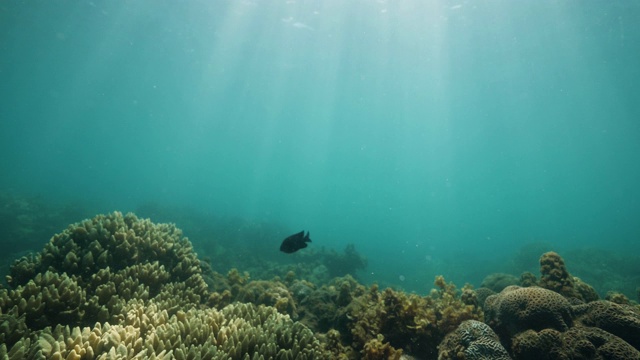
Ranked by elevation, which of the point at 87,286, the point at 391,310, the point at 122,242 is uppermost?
the point at 122,242

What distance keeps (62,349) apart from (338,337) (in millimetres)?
3810

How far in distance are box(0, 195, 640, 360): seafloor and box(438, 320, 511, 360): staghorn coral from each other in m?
0.02

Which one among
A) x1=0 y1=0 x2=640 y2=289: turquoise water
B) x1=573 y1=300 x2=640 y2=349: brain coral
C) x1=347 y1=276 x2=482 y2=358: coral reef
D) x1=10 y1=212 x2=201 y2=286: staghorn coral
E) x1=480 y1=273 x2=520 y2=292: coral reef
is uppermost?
x1=0 y1=0 x2=640 y2=289: turquoise water

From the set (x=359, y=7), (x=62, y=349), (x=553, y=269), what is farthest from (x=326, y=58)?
(x=62, y=349)

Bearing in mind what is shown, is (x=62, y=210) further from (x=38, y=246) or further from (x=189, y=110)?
(x=189, y=110)

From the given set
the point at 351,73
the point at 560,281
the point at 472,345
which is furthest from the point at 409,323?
the point at 351,73

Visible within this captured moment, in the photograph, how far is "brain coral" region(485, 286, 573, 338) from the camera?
439cm

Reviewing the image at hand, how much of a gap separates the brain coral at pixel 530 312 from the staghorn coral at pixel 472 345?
48cm

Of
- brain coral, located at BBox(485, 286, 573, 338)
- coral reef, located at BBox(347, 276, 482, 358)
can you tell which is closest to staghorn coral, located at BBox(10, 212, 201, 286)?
coral reef, located at BBox(347, 276, 482, 358)

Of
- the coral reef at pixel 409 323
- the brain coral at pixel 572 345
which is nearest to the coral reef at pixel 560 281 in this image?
the brain coral at pixel 572 345

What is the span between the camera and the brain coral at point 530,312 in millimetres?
4395

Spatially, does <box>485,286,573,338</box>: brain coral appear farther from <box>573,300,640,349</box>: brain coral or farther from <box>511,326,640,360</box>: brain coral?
<box>573,300,640,349</box>: brain coral

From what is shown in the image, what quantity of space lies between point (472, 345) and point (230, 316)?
3485 mm

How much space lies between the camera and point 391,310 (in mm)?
5258
